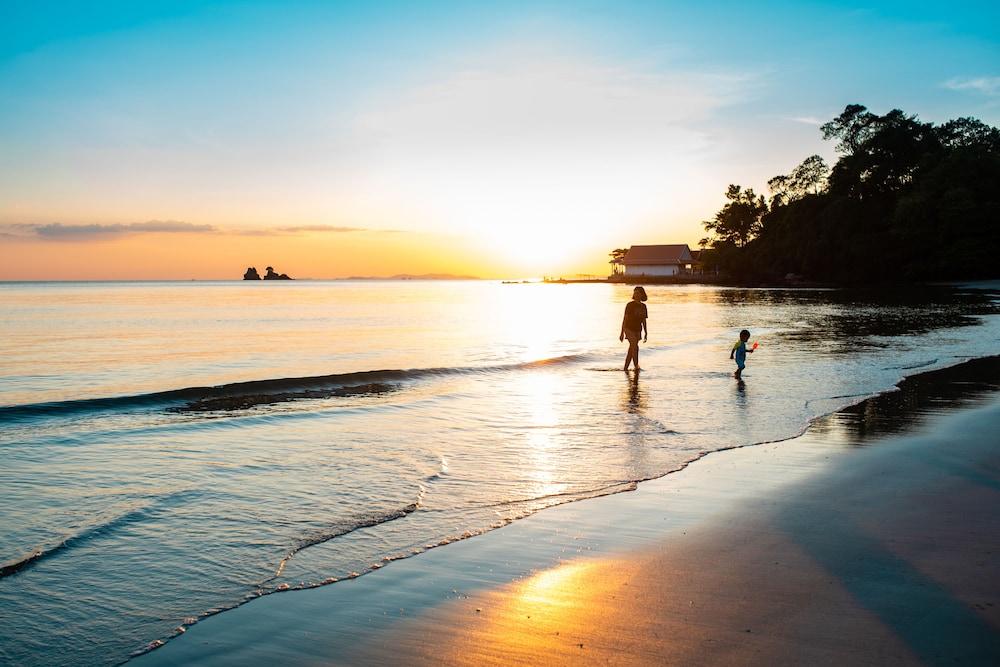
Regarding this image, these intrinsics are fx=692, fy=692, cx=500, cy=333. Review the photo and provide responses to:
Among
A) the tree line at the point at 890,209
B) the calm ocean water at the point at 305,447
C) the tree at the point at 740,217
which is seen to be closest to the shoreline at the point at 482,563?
the calm ocean water at the point at 305,447

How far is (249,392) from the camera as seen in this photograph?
15430mm

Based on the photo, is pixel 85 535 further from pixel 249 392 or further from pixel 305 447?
pixel 249 392

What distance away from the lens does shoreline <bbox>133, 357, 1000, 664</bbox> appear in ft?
12.9

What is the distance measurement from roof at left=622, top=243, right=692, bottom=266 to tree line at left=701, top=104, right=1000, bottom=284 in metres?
25.2

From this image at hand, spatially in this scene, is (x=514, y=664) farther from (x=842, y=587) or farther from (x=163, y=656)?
(x=842, y=587)

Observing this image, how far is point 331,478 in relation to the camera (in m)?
7.60

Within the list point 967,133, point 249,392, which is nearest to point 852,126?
point 967,133

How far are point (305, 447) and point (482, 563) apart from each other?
4901 millimetres

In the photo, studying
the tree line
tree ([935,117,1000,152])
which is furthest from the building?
tree ([935,117,1000,152])

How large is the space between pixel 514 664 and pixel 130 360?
20910 mm

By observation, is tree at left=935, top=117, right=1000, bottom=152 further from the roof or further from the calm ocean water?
the calm ocean water

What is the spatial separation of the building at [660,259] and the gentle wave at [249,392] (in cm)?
11659

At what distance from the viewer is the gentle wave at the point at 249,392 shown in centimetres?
1315

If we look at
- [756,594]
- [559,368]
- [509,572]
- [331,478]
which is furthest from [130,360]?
[756,594]
